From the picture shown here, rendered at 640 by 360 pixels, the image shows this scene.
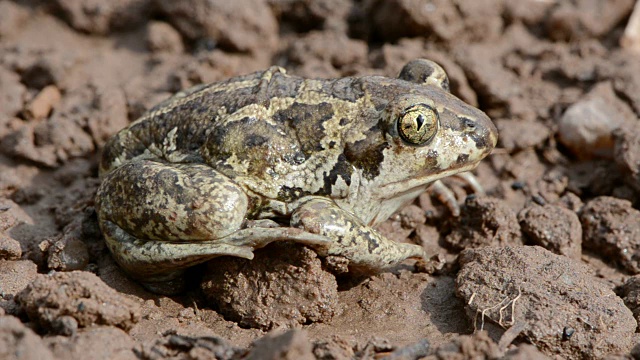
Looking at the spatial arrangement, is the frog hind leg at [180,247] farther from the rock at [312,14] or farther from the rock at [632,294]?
the rock at [312,14]

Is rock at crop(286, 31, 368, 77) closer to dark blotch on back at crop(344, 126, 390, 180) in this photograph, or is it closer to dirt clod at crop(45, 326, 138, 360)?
dark blotch on back at crop(344, 126, 390, 180)

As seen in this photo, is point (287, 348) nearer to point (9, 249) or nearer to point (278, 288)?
point (278, 288)

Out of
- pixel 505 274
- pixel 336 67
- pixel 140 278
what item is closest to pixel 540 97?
pixel 336 67

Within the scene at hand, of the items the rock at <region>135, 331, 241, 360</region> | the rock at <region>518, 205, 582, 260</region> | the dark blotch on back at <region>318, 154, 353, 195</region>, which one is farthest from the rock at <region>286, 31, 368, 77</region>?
the rock at <region>135, 331, 241, 360</region>

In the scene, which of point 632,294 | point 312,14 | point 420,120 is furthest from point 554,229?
point 312,14

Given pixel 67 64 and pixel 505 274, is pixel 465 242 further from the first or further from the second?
pixel 67 64

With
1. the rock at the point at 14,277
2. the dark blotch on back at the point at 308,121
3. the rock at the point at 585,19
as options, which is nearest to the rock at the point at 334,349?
the dark blotch on back at the point at 308,121

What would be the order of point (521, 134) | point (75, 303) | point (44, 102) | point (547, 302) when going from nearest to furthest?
point (75, 303)
point (547, 302)
point (521, 134)
point (44, 102)
